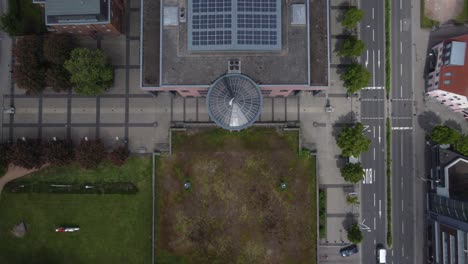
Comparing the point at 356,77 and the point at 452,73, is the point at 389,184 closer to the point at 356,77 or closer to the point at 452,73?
the point at 356,77

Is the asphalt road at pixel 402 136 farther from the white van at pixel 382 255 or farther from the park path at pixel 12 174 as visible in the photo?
the park path at pixel 12 174

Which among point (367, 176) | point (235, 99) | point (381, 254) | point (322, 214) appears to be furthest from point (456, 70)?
point (235, 99)

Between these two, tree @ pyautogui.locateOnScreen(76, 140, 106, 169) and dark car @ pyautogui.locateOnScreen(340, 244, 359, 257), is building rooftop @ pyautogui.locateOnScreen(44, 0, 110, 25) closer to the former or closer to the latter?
tree @ pyautogui.locateOnScreen(76, 140, 106, 169)

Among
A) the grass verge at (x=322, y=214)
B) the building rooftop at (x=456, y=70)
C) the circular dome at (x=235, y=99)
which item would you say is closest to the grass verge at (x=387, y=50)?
the building rooftop at (x=456, y=70)

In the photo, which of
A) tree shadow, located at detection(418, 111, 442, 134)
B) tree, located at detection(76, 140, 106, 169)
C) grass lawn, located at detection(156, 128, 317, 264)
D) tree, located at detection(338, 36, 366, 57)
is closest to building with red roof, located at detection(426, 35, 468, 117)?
tree shadow, located at detection(418, 111, 442, 134)

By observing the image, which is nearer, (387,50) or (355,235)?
(355,235)

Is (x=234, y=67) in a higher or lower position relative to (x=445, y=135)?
higher

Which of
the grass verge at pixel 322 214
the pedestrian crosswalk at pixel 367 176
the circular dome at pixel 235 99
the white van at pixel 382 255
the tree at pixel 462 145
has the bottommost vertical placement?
the white van at pixel 382 255
